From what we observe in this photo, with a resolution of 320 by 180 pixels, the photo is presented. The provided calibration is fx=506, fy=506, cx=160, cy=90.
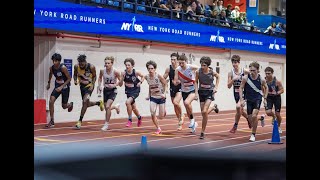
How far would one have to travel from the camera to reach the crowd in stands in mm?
22094

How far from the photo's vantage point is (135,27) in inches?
818

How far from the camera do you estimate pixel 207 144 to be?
12.6 metres

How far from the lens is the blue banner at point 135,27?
1675 cm

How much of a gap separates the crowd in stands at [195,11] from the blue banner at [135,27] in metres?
0.50

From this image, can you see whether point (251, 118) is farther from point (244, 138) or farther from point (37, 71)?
point (37, 71)

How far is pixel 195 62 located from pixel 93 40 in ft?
23.3

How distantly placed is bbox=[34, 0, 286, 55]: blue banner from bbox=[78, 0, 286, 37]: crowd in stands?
1.65 ft

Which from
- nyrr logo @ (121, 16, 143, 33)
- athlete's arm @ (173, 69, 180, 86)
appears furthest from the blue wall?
athlete's arm @ (173, 69, 180, 86)

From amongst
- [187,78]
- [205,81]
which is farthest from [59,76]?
[205,81]

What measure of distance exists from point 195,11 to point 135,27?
5698 mm

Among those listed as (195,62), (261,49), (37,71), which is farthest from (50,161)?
(261,49)

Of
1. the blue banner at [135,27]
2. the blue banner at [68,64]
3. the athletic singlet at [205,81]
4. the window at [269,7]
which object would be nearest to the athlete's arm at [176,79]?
the athletic singlet at [205,81]

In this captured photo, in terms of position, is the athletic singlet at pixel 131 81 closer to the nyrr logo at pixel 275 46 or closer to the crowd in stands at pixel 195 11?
the crowd in stands at pixel 195 11

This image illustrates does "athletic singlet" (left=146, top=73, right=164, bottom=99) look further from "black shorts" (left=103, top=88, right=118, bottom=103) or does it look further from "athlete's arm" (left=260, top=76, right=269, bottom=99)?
"athlete's arm" (left=260, top=76, right=269, bottom=99)
